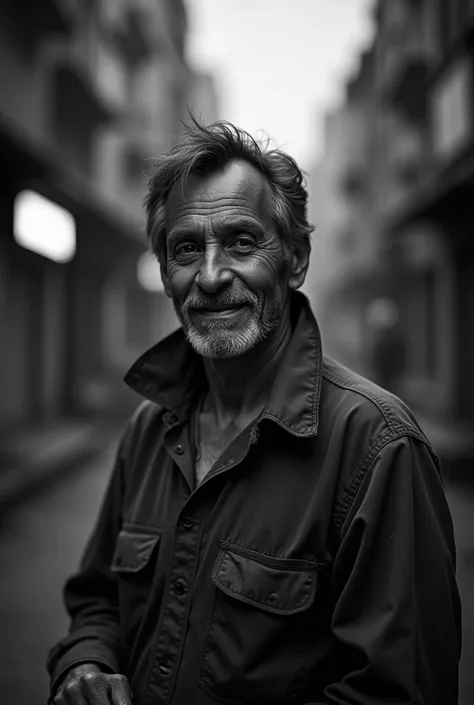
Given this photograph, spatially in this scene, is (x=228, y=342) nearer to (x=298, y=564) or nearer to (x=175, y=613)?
(x=298, y=564)

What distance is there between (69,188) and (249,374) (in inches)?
409

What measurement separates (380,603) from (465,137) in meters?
12.6

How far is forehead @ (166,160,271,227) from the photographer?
184 cm

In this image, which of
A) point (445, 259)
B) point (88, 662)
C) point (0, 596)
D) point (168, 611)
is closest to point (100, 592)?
point (88, 662)

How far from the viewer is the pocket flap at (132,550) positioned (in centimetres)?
188

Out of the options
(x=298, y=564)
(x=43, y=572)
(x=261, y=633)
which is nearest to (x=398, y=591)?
(x=298, y=564)

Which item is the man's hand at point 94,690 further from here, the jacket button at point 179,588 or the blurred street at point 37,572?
the blurred street at point 37,572

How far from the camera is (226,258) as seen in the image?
187 centimetres

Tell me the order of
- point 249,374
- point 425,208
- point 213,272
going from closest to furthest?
point 213,272 → point 249,374 → point 425,208

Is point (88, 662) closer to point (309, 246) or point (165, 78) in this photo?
point (309, 246)

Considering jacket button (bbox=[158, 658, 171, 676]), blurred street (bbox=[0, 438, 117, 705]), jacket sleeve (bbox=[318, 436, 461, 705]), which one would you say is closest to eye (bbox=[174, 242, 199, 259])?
jacket sleeve (bbox=[318, 436, 461, 705])

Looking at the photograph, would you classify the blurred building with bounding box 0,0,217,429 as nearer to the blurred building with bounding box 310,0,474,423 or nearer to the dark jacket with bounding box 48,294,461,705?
the blurred building with bounding box 310,0,474,423

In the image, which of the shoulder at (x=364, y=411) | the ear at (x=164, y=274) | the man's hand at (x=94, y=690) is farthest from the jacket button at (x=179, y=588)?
the ear at (x=164, y=274)

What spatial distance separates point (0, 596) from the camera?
536 centimetres
